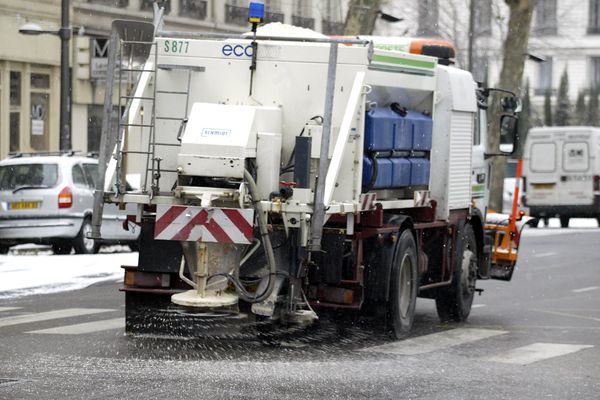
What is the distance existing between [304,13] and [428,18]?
40.4 ft

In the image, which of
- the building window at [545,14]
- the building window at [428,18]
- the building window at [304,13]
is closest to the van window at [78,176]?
the building window at [304,13]

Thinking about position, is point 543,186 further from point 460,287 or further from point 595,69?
point 595,69

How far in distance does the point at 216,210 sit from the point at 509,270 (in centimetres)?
629

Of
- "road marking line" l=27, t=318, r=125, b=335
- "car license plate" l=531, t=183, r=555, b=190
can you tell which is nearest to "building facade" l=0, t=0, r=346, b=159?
"car license plate" l=531, t=183, r=555, b=190

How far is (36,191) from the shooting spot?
22.6m

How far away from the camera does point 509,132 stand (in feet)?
51.1

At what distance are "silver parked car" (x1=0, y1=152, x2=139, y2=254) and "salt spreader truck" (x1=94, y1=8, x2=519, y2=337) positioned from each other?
402 inches

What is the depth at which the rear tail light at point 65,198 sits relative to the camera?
22609 mm

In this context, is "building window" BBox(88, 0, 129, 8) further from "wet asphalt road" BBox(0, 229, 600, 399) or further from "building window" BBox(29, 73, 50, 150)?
"wet asphalt road" BBox(0, 229, 600, 399)

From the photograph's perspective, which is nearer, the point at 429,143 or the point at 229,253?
the point at 229,253

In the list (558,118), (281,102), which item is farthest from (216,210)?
(558,118)

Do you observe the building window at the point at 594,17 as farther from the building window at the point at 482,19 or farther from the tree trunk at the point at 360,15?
the tree trunk at the point at 360,15

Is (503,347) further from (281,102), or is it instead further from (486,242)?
(486,242)

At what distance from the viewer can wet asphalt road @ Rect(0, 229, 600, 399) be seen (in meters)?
9.23
